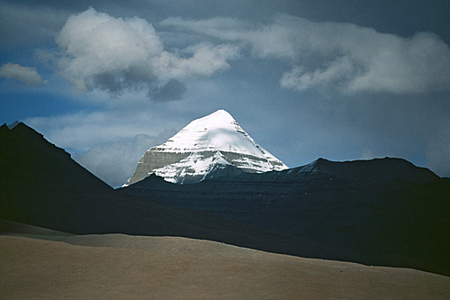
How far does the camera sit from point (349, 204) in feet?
200

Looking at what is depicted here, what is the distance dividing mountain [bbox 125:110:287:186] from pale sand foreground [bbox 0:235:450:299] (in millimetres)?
133250

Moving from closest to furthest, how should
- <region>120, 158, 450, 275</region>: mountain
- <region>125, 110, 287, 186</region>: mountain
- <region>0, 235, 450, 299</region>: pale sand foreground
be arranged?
<region>0, 235, 450, 299</region>: pale sand foreground
<region>120, 158, 450, 275</region>: mountain
<region>125, 110, 287, 186</region>: mountain

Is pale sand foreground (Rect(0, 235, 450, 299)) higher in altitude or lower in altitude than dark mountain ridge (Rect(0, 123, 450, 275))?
lower

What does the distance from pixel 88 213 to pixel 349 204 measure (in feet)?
115

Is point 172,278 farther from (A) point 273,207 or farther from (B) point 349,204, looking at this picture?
(A) point 273,207

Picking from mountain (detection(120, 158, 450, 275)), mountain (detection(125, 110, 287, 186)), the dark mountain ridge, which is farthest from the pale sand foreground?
mountain (detection(125, 110, 287, 186))

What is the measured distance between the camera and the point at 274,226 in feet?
206

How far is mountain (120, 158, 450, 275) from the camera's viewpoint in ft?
164

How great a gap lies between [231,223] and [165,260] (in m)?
33.3

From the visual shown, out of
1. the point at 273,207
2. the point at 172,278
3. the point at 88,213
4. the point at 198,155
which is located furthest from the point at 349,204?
the point at 198,155

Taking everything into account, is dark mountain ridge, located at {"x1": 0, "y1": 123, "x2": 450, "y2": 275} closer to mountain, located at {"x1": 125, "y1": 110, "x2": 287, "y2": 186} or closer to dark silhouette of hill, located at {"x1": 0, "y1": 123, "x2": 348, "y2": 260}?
dark silhouette of hill, located at {"x1": 0, "y1": 123, "x2": 348, "y2": 260}

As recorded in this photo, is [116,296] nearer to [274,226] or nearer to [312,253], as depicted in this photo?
[312,253]

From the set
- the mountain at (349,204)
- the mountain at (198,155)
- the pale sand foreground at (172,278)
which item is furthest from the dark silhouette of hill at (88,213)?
the mountain at (198,155)

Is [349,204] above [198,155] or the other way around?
the other way around
